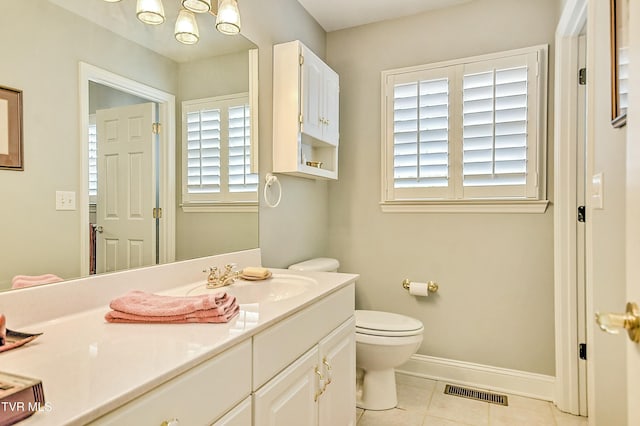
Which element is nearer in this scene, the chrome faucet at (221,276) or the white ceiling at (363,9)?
the chrome faucet at (221,276)

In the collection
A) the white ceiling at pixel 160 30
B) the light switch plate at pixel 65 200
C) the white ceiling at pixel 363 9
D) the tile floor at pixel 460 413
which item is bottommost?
the tile floor at pixel 460 413

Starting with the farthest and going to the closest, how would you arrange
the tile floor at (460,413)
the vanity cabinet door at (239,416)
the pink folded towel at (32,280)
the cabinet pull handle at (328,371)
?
the tile floor at (460,413) → the cabinet pull handle at (328,371) → the pink folded towel at (32,280) → the vanity cabinet door at (239,416)

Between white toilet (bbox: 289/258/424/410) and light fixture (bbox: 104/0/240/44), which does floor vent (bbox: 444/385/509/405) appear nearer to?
white toilet (bbox: 289/258/424/410)

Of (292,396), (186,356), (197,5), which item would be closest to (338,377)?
(292,396)

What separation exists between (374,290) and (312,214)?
2.35 feet

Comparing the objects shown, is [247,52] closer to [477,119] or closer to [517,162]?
[477,119]

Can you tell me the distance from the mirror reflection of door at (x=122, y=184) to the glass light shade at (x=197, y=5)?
1.56 feet

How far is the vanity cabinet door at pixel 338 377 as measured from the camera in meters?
1.42

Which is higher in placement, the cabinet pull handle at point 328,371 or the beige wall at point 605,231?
the beige wall at point 605,231

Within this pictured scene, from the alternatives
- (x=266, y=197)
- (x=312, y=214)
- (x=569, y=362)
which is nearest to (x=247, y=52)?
(x=266, y=197)

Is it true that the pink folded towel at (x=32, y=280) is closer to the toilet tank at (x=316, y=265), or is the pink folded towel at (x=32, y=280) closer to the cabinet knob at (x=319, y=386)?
the cabinet knob at (x=319, y=386)

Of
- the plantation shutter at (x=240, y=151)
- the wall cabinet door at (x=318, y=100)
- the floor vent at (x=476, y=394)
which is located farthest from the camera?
the floor vent at (x=476, y=394)

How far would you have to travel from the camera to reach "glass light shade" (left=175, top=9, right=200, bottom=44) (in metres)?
1.51

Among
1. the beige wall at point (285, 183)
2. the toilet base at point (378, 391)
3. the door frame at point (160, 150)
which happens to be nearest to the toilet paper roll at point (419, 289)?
the toilet base at point (378, 391)
